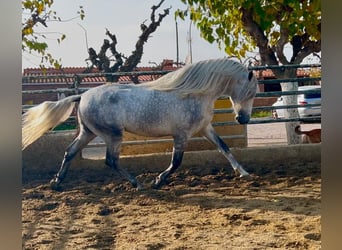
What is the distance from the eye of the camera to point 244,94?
4.13 metres

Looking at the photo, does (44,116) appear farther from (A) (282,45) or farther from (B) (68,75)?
(A) (282,45)

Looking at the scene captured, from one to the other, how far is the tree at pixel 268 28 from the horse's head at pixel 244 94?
73 centimetres

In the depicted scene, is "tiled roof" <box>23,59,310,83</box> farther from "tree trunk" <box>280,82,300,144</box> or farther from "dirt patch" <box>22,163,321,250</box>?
"tree trunk" <box>280,82,300,144</box>

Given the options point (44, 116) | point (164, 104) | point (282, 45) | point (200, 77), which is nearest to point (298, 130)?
point (282, 45)

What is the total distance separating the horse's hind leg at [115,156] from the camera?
4125 millimetres

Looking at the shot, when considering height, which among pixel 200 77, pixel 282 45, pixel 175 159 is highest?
pixel 282 45

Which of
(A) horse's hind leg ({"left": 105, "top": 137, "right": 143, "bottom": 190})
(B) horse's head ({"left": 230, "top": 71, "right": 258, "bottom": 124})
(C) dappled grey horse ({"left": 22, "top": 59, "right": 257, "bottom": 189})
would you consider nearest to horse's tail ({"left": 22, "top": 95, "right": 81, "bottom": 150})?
(C) dappled grey horse ({"left": 22, "top": 59, "right": 257, "bottom": 189})

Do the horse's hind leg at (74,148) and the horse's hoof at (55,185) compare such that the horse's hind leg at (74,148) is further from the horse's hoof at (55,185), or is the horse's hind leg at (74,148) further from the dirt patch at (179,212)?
the dirt patch at (179,212)

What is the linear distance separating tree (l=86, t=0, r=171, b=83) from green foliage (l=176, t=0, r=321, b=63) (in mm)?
766

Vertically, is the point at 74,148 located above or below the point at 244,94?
below

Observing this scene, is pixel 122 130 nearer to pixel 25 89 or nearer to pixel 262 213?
pixel 25 89

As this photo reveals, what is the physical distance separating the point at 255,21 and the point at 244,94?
1641 mm

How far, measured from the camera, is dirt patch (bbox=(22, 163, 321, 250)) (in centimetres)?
316
